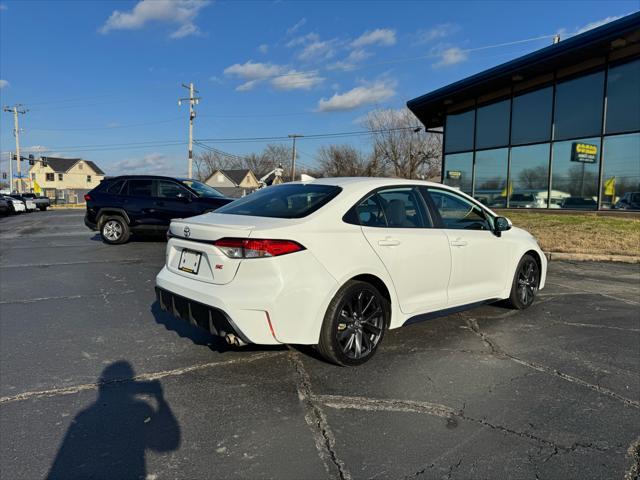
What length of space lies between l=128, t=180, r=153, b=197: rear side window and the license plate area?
803cm

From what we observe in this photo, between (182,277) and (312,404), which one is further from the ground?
(182,277)

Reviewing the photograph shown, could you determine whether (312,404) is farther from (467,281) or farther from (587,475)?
(467,281)

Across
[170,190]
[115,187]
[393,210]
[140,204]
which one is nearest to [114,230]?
[140,204]

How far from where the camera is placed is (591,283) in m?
7.48

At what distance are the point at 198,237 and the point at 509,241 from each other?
3.59 m

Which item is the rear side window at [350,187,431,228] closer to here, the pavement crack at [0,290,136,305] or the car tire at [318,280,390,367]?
the car tire at [318,280,390,367]

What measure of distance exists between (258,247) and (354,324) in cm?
105

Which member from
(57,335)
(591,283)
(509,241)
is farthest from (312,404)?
(591,283)

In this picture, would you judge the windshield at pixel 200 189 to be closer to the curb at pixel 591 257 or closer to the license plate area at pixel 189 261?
the license plate area at pixel 189 261

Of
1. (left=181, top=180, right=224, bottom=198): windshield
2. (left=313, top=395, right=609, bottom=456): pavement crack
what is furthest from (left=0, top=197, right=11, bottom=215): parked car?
(left=313, top=395, right=609, bottom=456): pavement crack

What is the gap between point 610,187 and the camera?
14211 mm

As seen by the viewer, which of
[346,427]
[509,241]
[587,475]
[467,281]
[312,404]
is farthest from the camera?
[509,241]

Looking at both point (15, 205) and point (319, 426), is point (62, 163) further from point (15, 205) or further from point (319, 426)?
point (319, 426)

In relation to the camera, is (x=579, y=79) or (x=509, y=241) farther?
(x=579, y=79)
